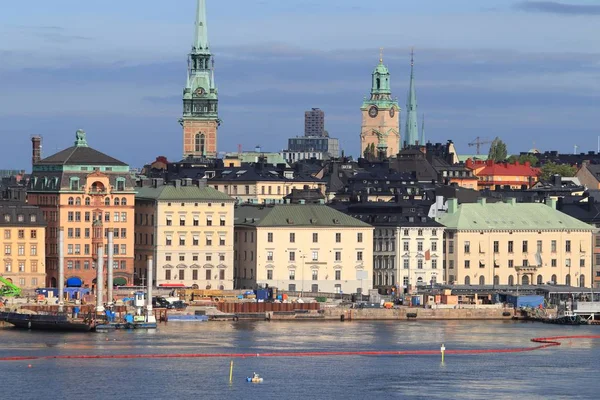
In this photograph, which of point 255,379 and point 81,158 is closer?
point 255,379

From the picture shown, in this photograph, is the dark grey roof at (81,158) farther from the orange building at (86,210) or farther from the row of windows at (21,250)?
the row of windows at (21,250)

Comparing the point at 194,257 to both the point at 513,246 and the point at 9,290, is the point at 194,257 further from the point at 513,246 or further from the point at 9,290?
the point at 513,246

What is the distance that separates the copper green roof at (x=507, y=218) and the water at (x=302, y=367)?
1848cm

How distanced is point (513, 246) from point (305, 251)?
11.8 metres

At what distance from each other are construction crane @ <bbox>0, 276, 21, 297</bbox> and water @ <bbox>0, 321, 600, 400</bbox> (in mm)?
10285

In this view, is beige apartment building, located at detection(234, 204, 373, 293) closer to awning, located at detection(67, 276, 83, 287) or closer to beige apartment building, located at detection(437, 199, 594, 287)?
beige apartment building, located at detection(437, 199, 594, 287)

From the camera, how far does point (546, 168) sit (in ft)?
646

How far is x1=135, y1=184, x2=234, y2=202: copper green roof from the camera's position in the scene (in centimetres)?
13225

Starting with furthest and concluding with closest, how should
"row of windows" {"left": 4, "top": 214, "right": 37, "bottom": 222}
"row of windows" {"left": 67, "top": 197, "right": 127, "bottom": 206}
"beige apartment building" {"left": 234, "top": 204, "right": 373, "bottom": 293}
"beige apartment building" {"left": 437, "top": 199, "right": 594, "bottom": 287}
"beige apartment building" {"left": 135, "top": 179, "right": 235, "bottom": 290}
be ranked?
1. "beige apartment building" {"left": 437, "top": 199, "right": 594, "bottom": 287}
2. "beige apartment building" {"left": 234, "top": 204, "right": 373, "bottom": 293}
3. "beige apartment building" {"left": 135, "top": 179, "right": 235, "bottom": 290}
4. "row of windows" {"left": 67, "top": 197, "right": 127, "bottom": 206}
5. "row of windows" {"left": 4, "top": 214, "right": 37, "bottom": 222}

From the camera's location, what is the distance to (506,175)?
194 meters

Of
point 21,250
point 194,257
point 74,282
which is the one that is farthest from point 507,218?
point 21,250

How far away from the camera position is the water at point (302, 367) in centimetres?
9175

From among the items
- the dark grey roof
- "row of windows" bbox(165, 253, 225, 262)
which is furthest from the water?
the dark grey roof

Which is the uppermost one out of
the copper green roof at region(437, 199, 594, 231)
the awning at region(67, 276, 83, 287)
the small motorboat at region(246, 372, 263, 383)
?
the copper green roof at region(437, 199, 594, 231)
